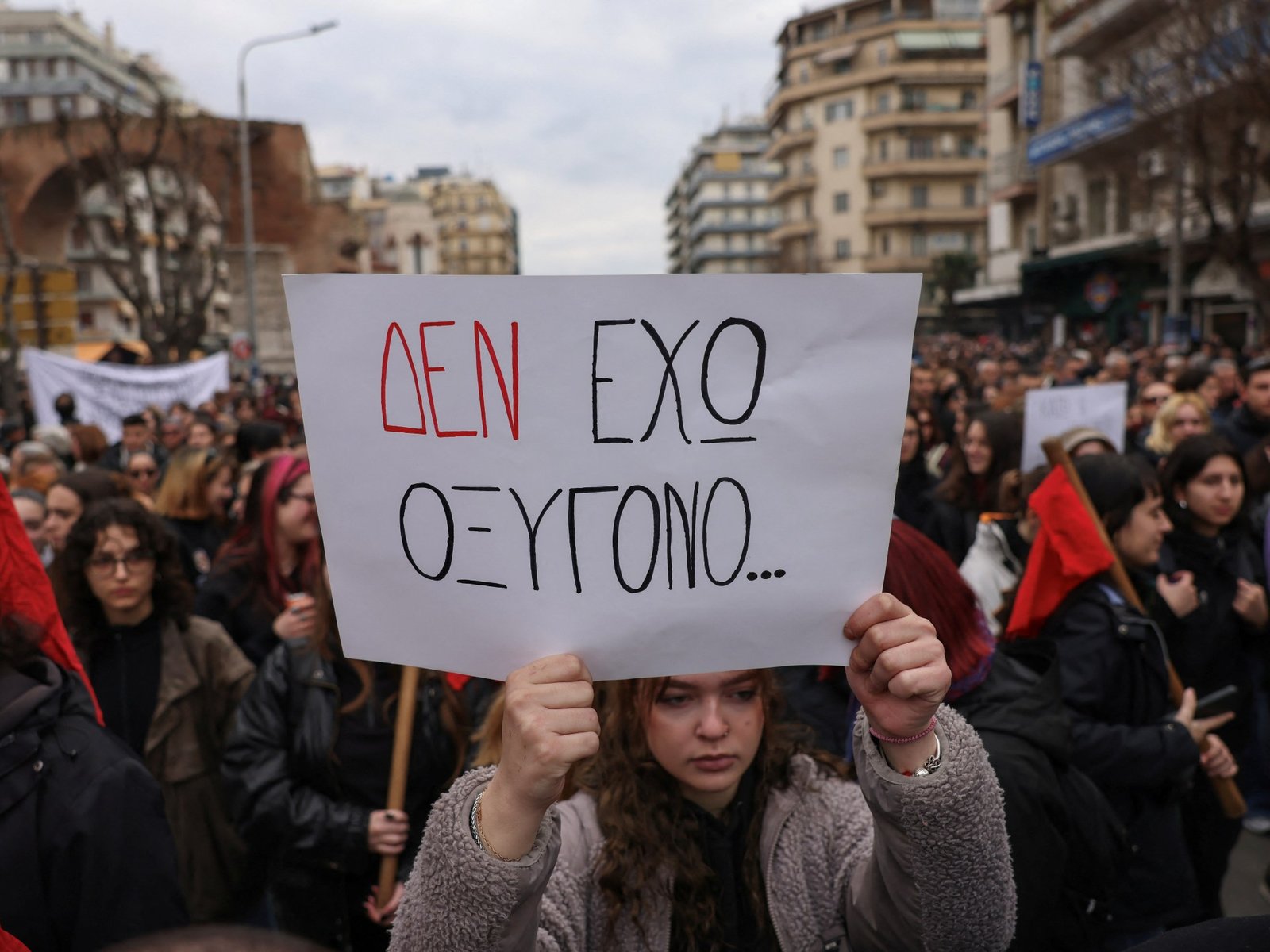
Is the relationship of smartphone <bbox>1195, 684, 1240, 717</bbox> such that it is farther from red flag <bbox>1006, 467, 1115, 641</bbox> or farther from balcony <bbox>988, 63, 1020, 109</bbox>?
balcony <bbox>988, 63, 1020, 109</bbox>

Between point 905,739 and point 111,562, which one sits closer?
point 905,739

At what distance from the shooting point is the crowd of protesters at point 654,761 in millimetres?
1486

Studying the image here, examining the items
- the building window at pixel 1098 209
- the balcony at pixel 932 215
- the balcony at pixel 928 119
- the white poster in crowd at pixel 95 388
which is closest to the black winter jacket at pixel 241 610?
the white poster in crowd at pixel 95 388

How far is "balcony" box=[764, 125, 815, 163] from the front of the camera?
66988 mm

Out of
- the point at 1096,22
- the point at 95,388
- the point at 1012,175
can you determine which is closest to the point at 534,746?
the point at 95,388

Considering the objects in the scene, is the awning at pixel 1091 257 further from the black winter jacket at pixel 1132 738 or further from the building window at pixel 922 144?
the building window at pixel 922 144

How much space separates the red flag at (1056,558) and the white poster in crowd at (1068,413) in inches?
75.5

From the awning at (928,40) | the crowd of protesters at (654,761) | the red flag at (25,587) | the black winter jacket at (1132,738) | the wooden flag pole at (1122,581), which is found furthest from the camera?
the awning at (928,40)

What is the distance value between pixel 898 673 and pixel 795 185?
7042 cm

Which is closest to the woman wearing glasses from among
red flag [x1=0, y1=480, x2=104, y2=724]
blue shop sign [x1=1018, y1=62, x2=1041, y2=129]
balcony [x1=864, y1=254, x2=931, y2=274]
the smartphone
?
red flag [x1=0, y1=480, x2=104, y2=724]

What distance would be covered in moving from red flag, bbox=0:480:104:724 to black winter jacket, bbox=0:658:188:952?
0.13ft

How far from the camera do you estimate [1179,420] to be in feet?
20.0

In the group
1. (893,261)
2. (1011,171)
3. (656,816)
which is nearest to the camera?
(656,816)

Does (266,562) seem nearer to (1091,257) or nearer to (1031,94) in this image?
(1091,257)
